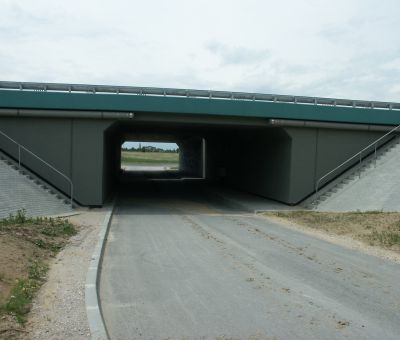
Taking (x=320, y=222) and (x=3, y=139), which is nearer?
(x=320, y=222)

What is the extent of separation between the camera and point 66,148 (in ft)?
58.5

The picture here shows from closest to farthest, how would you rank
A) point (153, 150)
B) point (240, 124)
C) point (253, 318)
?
point (253, 318) < point (240, 124) < point (153, 150)

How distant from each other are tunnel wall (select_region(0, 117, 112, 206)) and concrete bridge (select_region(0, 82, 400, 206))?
40mm

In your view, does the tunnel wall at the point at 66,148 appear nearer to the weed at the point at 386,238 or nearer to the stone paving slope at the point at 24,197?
the stone paving slope at the point at 24,197

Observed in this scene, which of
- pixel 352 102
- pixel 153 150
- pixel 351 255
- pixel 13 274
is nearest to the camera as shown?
pixel 13 274

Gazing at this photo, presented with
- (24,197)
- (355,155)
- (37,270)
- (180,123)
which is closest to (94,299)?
(37,270)

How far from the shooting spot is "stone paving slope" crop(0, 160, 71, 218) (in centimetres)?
1457

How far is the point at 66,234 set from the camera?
Answer: 11352 millimetres

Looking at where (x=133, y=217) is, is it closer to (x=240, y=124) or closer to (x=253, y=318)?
(x=240, y=124)

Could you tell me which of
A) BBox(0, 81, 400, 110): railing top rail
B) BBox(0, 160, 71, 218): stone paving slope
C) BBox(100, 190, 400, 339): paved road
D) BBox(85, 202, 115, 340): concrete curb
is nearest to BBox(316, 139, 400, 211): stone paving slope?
BBox(0, 81, 400, 110): railing top rail

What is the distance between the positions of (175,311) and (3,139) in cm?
1459

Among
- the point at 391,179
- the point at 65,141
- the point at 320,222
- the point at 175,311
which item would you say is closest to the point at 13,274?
the point at 175,311

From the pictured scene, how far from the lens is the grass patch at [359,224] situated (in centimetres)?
1129

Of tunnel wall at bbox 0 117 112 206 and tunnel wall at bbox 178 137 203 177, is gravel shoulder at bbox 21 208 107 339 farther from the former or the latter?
tunnel wall at bbox 178 137 203 177
